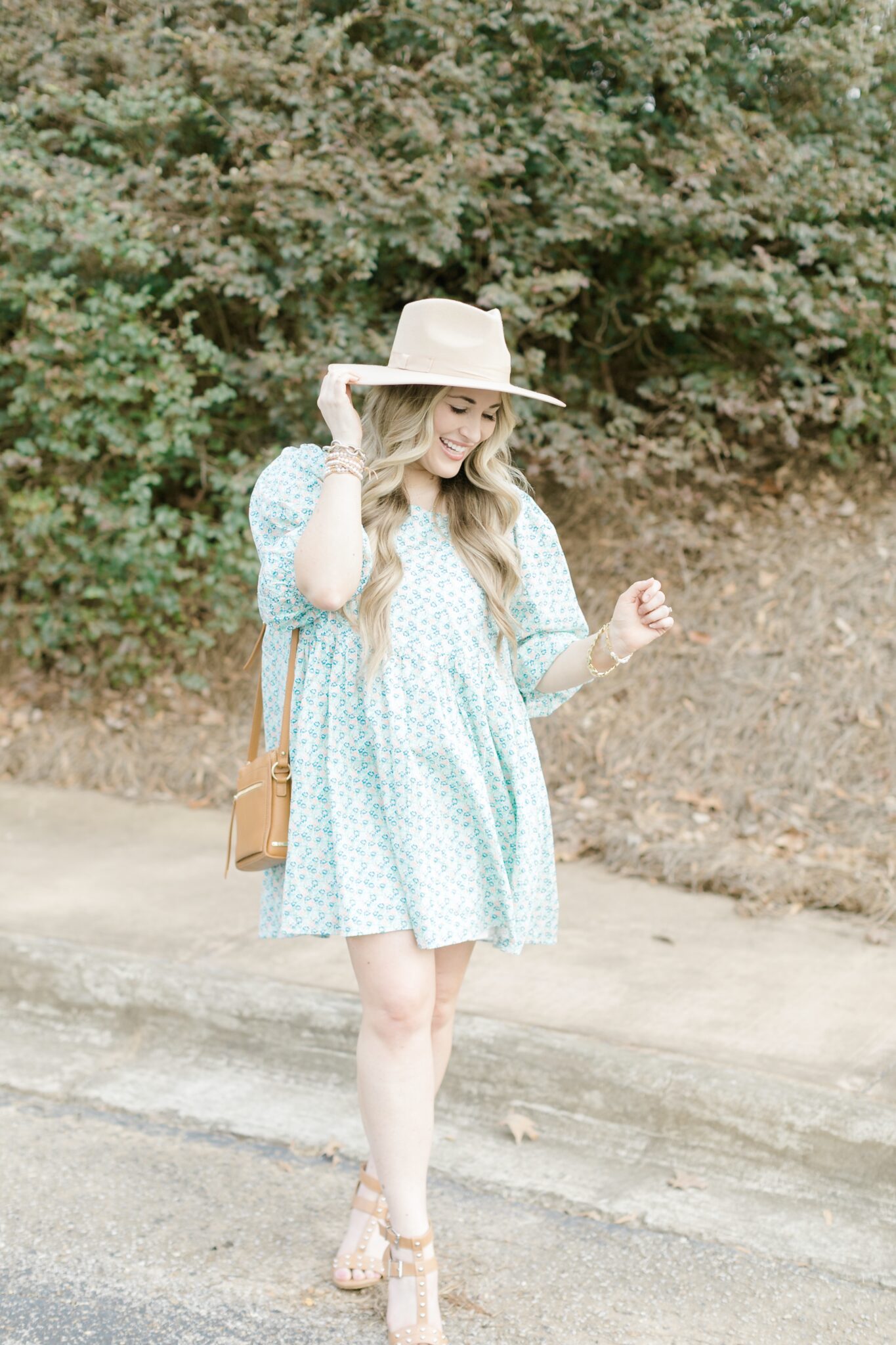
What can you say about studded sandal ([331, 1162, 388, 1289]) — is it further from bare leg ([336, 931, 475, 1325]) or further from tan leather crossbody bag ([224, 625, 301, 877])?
tan leather crossbody bag ([224, 625, 301, 877])

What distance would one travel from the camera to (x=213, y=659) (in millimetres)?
6930

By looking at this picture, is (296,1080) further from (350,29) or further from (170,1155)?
(350,29)

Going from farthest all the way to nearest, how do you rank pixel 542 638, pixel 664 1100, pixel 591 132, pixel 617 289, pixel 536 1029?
1. pixel 617 289
2. pixel 591 132
3. pixel 536 1029
4. pixel 664 1100
5. pixel 542 638

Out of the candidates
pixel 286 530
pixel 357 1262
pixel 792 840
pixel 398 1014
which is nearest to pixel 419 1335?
pixel 357 1262

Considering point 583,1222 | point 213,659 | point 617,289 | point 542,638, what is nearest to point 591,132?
point 617,289

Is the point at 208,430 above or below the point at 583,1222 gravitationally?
above

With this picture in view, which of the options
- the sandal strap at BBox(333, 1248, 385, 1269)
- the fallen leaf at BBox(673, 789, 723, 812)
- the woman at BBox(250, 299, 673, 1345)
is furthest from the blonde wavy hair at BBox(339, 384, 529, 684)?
the fallen leaf at BBox(673, 789, 723, 812)

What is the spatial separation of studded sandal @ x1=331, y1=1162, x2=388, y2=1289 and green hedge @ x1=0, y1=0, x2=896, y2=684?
3742mm

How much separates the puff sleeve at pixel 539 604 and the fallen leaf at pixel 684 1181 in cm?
119

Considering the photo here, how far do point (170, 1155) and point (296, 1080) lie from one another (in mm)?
482

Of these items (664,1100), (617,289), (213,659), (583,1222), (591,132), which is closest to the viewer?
(583,1222)

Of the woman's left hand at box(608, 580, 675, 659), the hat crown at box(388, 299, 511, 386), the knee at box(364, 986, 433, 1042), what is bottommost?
the knee at box(364, 986, 433, 1042)

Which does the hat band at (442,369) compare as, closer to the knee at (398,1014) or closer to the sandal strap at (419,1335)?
the knee at (398,1014)

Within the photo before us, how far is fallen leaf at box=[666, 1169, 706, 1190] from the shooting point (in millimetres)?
3145
